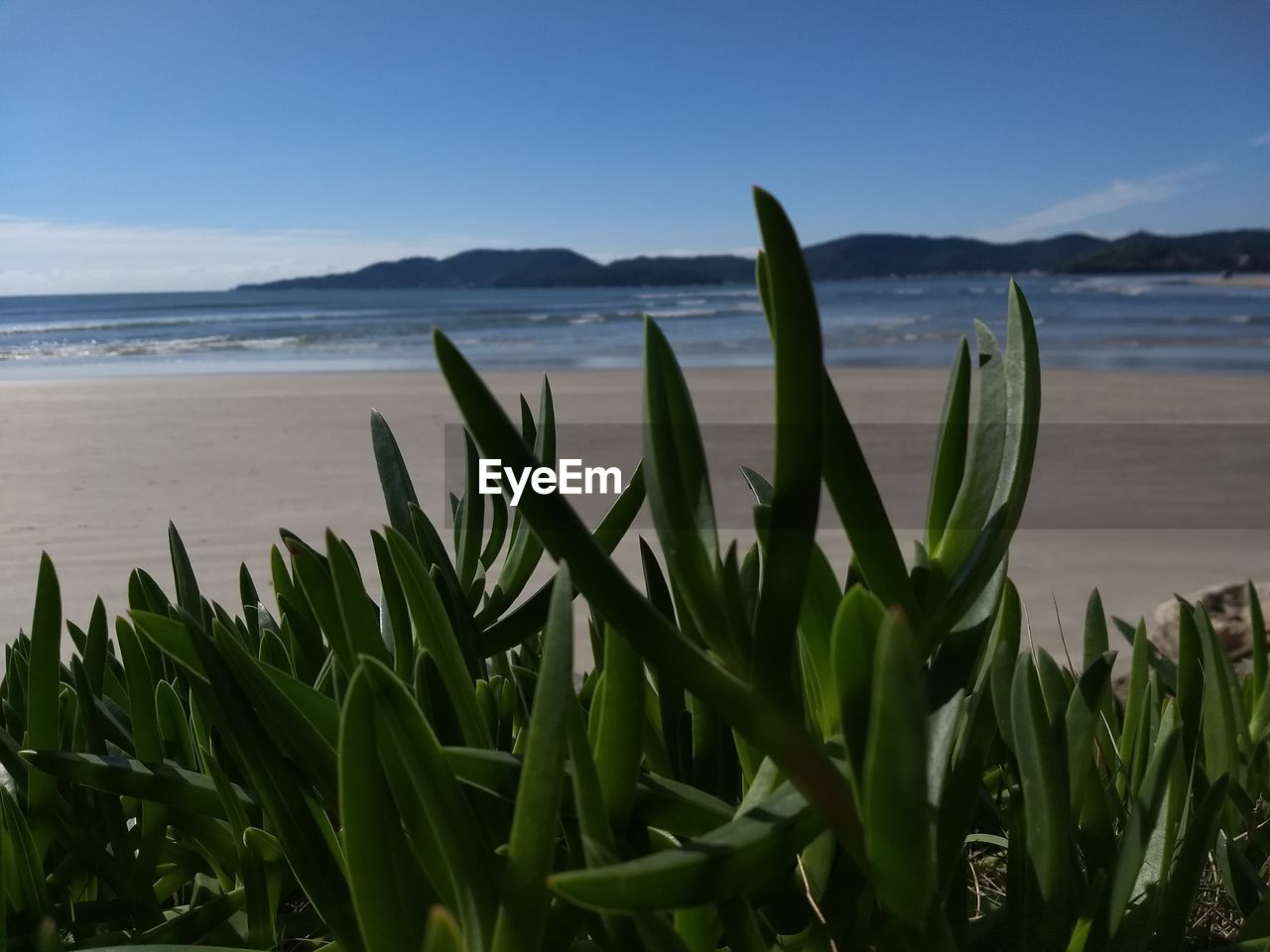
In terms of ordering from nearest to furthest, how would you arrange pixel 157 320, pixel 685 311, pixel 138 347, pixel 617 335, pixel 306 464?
pixel 306 464, pixel 138 347, pixel 617 335, pixel 157 320, pixel 685 311

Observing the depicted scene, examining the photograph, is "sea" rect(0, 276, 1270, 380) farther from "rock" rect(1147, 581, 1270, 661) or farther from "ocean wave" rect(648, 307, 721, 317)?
"rock" rect(1147, 581, 1270, 661)

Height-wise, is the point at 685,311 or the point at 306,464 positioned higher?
the point at 685,311

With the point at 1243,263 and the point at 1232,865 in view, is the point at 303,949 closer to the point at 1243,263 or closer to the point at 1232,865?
the point at 1232,865

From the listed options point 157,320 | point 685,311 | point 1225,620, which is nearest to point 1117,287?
point 685,311

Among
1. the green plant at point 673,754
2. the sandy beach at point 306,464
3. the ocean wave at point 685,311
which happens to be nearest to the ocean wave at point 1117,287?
the ocean wave at point 685,311

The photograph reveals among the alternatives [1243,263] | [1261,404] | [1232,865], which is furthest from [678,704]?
[1243,263]

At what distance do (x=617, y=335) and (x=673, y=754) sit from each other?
2259 centimetres

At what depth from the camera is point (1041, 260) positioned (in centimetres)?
5731

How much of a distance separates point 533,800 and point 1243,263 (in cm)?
4964

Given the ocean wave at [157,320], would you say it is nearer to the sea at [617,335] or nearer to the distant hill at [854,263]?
the sea at [617,335]

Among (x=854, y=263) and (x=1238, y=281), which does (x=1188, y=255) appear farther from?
(x=854, y=263)

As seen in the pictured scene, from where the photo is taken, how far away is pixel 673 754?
56 centimetres

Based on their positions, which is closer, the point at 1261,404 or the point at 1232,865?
the point at 1232,865

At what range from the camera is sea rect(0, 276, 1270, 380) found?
16.8m
